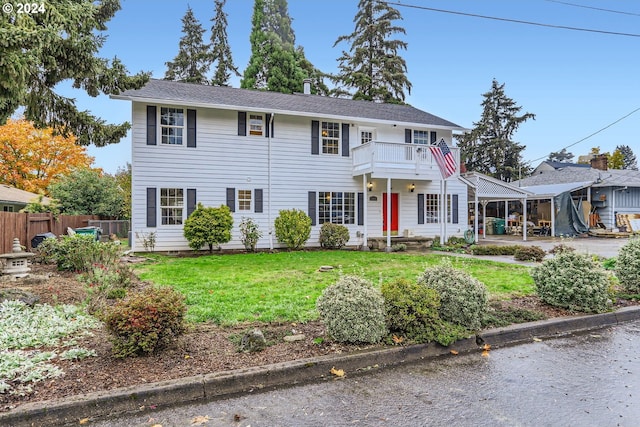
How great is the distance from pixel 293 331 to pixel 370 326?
1.03 meters

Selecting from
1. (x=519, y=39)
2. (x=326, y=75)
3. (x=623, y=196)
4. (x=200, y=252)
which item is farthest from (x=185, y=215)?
(x=623, y=196)

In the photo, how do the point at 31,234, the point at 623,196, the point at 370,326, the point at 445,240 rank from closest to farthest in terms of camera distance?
the point at 370,326 < the point at 31,234 < the point at 445,240 < the point at 623,196

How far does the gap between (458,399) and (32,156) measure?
31.8m

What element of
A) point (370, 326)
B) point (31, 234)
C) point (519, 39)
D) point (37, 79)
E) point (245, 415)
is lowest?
point (245, 415)

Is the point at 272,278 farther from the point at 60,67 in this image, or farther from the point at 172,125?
the point at 172,125

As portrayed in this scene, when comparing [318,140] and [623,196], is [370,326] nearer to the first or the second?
[318,140]

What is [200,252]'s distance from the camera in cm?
1323

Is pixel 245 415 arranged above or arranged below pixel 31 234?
below

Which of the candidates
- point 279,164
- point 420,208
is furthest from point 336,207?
point 420,208

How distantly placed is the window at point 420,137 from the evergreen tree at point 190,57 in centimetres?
2289

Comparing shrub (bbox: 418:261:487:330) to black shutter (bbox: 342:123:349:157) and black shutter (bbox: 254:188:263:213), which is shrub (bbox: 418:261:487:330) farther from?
black shutter (bbox: 342:123:349:157)

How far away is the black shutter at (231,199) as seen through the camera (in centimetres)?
1384

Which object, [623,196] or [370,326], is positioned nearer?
[370,326]

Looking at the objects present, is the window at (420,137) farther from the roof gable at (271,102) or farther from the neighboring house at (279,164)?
the roof gable at (271,102)
